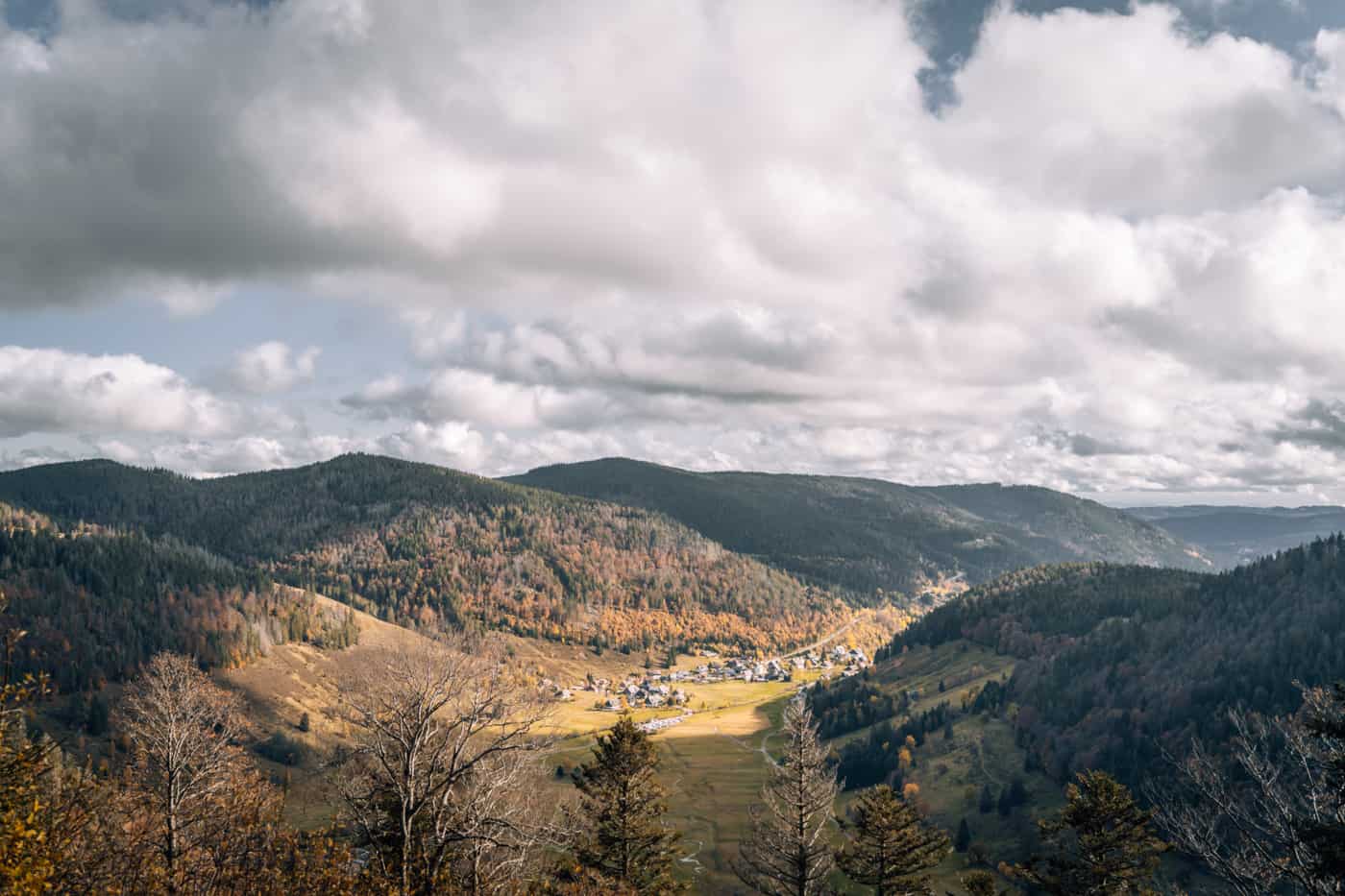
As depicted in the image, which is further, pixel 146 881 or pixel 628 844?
pixel 628 844

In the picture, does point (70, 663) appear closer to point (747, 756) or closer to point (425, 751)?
point (747, 756)

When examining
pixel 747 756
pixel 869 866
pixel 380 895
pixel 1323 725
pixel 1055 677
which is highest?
pixel 1323 725

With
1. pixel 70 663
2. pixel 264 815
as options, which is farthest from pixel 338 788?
pixel 70 663

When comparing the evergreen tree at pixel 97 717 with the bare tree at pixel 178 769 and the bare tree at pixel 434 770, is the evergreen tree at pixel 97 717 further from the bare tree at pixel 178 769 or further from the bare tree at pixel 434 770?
the bare tree at pixel 434 770

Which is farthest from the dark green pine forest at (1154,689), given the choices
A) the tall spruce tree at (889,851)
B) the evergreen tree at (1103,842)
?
the tall spruce tree at (889,851)

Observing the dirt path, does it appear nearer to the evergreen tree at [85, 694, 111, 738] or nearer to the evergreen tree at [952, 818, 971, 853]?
the evergreen tree at [952, 818, 971, 853]

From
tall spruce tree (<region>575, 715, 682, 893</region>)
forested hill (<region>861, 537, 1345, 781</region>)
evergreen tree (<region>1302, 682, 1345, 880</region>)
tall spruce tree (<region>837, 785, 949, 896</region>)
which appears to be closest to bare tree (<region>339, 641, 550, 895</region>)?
tall spruce tree (<region>575, 715, 682, 893</region>)
